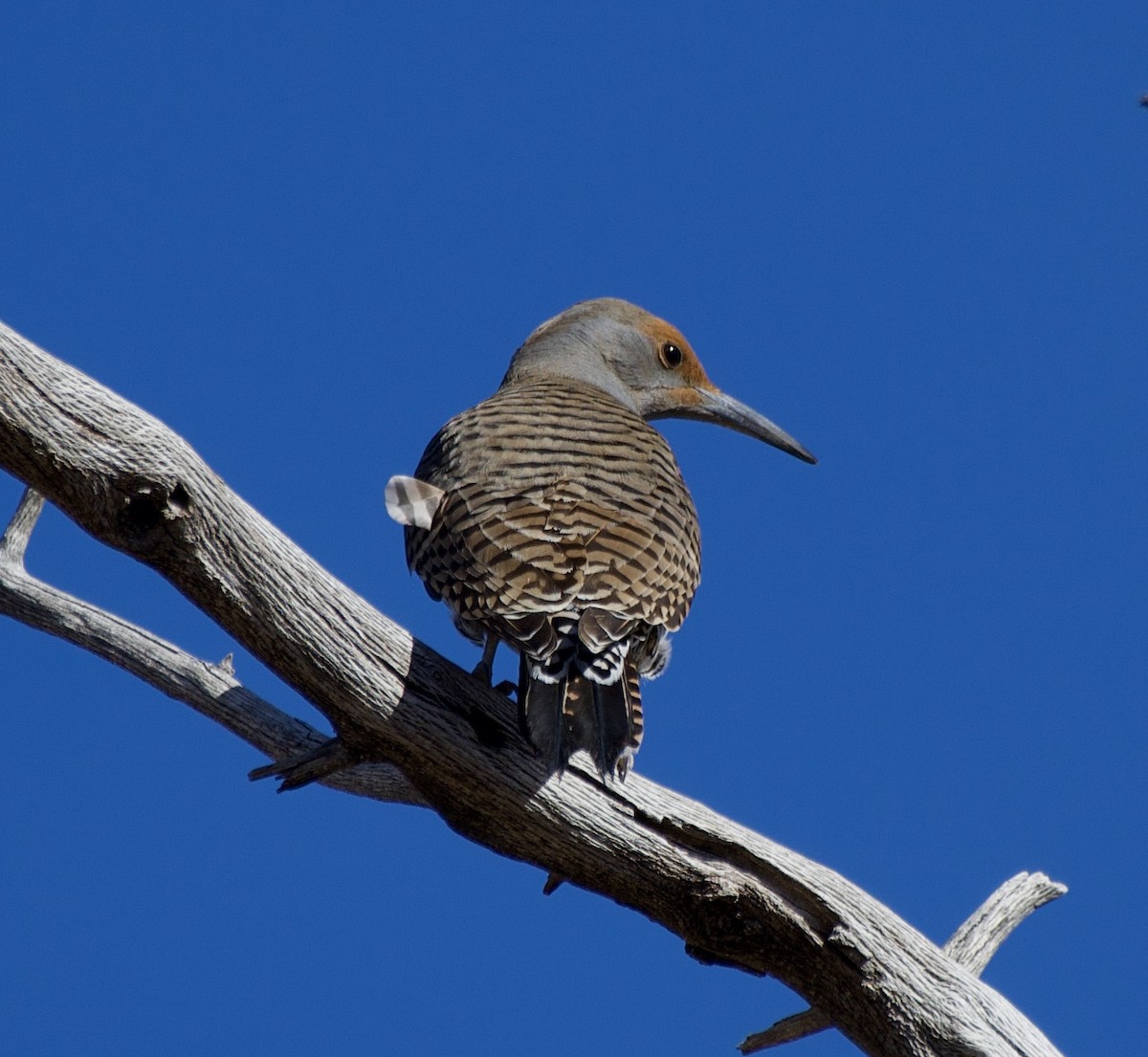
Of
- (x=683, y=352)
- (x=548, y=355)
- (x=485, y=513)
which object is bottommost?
(x=485, y=513)

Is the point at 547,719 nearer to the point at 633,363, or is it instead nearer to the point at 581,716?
the point at 581,716

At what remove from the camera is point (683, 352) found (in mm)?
7375

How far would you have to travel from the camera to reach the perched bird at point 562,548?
14.1 ft

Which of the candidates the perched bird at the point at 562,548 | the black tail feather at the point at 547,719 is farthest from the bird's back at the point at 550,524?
Result: the black tail feather at the point at 547,719

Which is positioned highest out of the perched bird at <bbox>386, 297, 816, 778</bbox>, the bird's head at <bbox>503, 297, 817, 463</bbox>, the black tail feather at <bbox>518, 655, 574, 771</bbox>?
the bird's head at <bbox>503, 297, 817, 463</bbox>

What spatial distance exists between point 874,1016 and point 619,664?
4.16ft

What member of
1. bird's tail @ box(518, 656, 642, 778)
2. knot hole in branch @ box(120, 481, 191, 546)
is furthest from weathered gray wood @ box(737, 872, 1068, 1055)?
knot hole in branch @ box(120, 481, 191, 546)

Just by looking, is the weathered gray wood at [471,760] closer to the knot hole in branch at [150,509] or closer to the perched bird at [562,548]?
the knot hole in branch at [150,509]

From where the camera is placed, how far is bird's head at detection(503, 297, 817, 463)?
7.17 m

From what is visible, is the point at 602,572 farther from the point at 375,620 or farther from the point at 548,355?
the point at 548,355

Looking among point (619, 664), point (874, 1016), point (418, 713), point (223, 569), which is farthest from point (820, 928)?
point (223, 569)

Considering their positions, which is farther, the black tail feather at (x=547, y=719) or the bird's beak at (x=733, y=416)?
the bird's beak at (x=733, y=416)

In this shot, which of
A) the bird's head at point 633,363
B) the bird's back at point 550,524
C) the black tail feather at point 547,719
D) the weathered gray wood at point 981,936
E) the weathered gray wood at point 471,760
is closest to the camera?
the weathered gray wood at point 471,760

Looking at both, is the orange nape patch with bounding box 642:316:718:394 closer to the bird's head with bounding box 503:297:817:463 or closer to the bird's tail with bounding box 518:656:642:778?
the bird's head with bounding box 503:297:817:463
